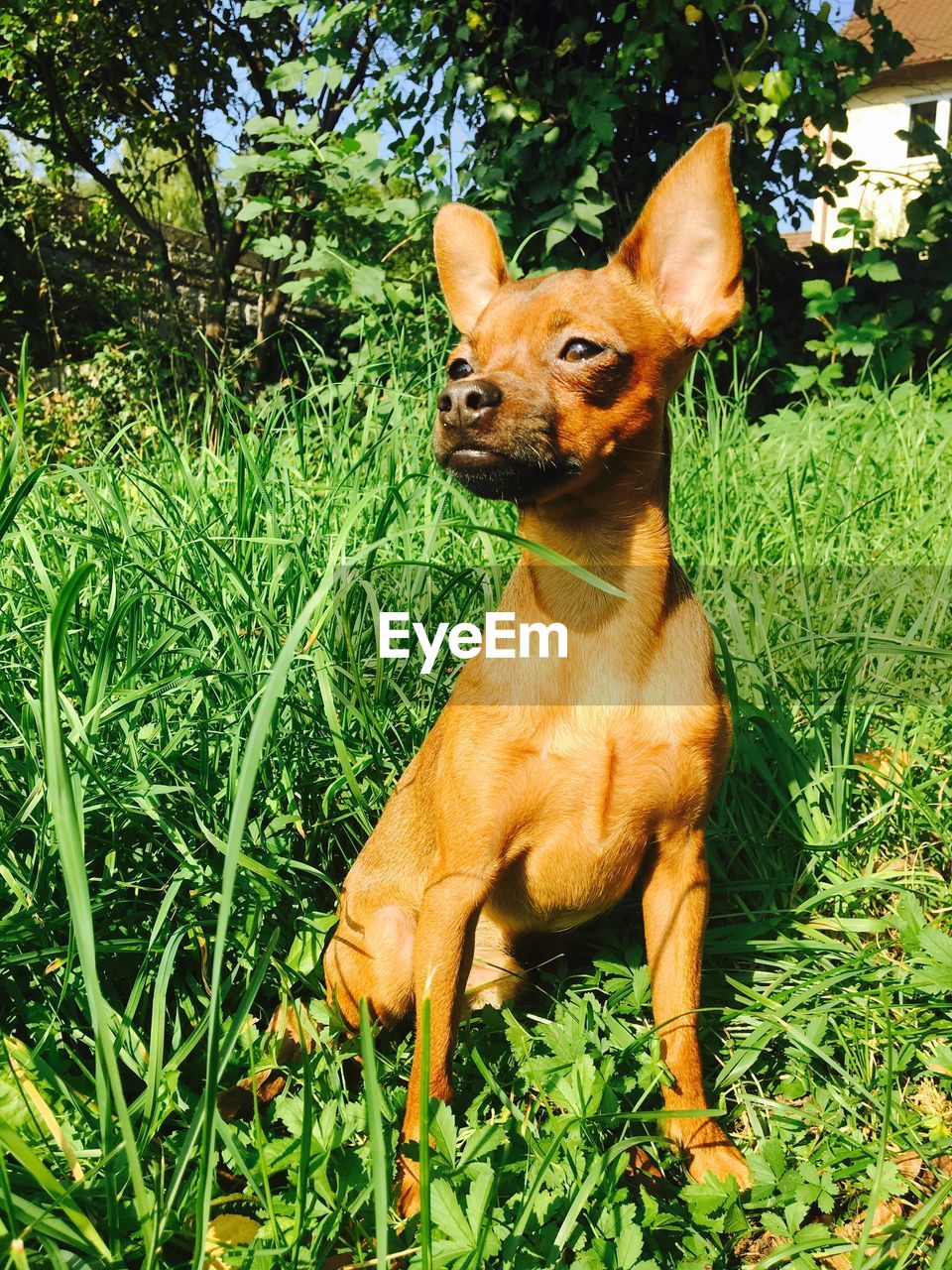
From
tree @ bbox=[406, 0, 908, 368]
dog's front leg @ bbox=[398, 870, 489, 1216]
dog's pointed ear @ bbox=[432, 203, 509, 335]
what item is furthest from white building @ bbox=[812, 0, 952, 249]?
dog's front leg @ bbox=[398, 870, 489, 1216]

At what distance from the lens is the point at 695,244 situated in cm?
200

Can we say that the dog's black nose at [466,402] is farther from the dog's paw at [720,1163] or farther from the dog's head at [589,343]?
the dog's paw at [720,1163]

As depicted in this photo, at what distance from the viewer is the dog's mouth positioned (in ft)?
5.53

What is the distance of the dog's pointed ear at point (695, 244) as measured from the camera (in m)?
1.89

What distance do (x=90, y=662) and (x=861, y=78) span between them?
4.74m

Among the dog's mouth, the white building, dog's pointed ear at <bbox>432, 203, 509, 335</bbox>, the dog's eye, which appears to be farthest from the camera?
the white building

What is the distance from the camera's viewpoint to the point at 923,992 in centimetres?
197

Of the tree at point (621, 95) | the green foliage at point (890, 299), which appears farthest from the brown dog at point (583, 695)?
the green foliage at point (890, 299)

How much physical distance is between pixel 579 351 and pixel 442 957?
1.13m

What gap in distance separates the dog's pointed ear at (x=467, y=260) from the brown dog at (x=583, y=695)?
0.73ft

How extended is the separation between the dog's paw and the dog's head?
1230 millimetres

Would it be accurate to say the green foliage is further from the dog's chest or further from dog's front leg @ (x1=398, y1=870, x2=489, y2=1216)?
dog's front leg @ (x1=398, y1=870, x2=489, y2=1216)

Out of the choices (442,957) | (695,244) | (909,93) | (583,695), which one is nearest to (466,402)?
(583,695)

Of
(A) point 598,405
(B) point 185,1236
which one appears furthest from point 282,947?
(A) point 598,405
